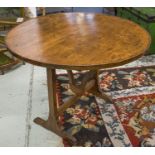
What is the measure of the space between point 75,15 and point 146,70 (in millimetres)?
1155

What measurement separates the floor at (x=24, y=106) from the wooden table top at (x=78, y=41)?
29.0 inches

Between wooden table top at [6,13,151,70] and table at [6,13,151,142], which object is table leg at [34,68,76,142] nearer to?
table at [6,13,151,142]

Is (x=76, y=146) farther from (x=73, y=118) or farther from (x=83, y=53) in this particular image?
(x=83, y=53)

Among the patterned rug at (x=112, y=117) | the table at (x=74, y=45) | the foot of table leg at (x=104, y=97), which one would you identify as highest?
the table at (x=74, y=45)

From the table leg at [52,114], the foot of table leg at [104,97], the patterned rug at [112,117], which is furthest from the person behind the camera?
the foot of table leg at [104,97]

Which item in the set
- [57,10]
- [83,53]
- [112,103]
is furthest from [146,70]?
[57,10]

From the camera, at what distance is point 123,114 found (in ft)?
7.76

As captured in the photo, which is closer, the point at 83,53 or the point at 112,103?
the point at 83,53

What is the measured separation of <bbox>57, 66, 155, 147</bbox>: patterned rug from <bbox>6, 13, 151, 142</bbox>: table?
0.13 metres

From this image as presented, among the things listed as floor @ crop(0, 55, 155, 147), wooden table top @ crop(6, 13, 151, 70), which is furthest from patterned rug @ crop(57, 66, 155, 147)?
wooden table top @ crop(6, 13, 151, 70)

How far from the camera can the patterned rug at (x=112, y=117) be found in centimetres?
210

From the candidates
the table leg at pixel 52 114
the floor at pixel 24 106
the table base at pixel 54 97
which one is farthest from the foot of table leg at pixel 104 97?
the table leg at pixel 52 114

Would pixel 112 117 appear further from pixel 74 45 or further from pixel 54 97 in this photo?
pixel 74 45

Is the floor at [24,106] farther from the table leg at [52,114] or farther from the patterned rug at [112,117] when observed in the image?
the patterned rug at [112,117]
